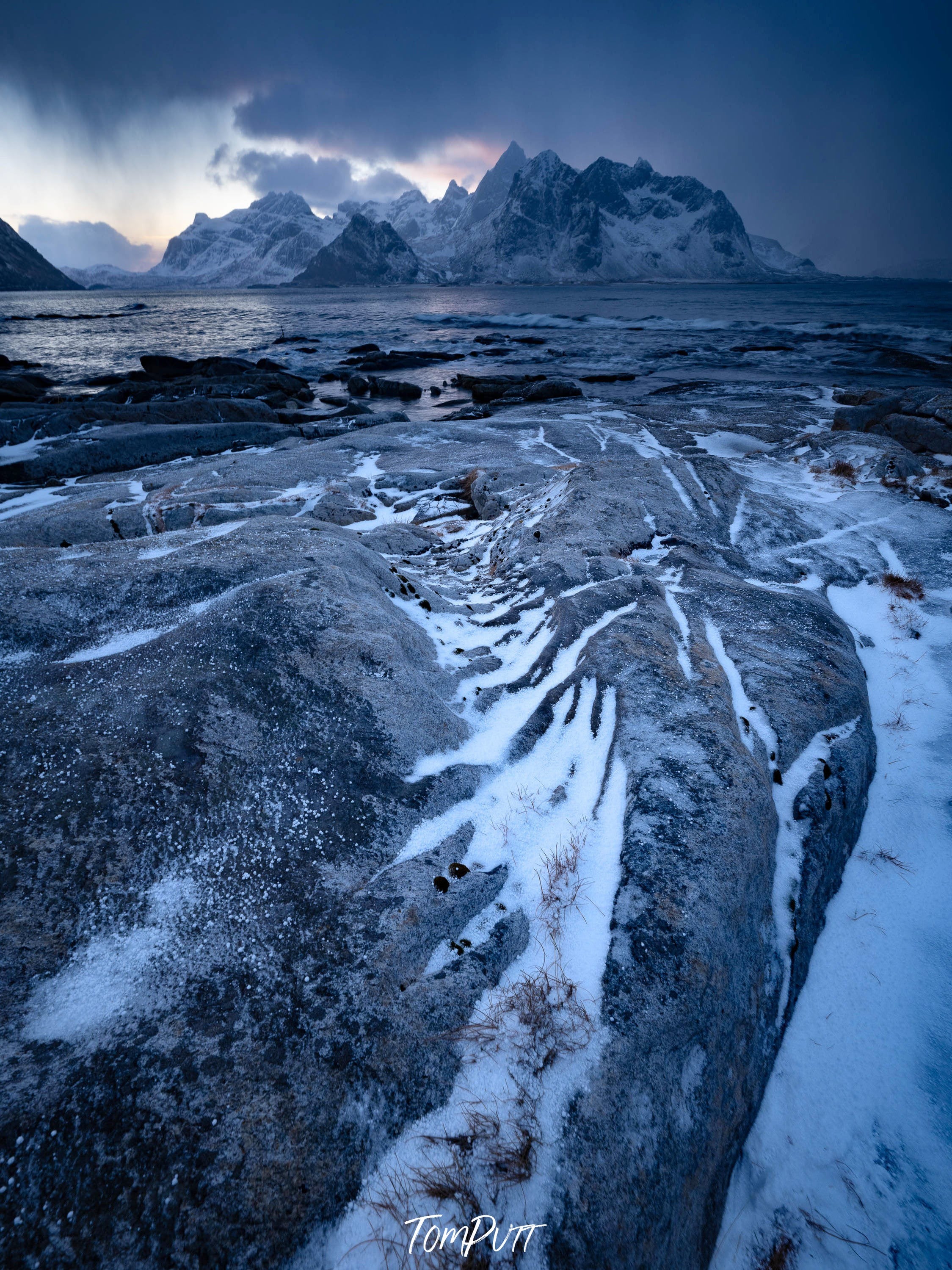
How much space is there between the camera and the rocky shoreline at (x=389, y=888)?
2939mm

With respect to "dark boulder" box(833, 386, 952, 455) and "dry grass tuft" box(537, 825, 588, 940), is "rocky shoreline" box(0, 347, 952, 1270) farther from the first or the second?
"dark boulder" box(833, 386, 952, 455)

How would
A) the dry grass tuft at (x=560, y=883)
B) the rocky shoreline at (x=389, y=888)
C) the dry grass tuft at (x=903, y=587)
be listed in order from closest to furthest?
1. the rocky shoreline at (x=389, y=888)
2. the dry grass tuft at (x=560, y=883)
3. the dry grass tuft at (x=903, y=587)

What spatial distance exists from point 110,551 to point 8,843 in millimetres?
4474

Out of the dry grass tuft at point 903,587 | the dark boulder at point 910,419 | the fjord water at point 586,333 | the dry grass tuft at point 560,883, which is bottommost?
the dry grass tuft at point 560,883

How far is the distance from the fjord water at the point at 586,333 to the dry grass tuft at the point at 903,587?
27105 mm

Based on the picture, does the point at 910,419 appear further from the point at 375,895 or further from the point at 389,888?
the point at 375,895

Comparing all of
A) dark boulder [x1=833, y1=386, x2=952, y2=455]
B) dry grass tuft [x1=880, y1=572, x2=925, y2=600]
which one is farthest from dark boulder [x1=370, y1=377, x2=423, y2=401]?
dry grass tuft [x1=880, y1=572, x2=925, y2=600]

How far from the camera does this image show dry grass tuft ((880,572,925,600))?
9.77m

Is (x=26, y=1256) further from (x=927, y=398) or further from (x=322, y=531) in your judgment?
(x=927, y=398)

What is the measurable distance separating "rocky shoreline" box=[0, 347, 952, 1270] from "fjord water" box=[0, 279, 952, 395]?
32461 mm

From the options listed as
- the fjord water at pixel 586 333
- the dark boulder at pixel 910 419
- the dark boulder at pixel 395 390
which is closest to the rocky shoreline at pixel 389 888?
the dark boulder at pixel 910 419

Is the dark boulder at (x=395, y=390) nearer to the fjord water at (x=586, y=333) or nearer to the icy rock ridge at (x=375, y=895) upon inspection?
the fjord water at (x=586, y=333)

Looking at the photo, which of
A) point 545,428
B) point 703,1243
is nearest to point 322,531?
point 703,1243

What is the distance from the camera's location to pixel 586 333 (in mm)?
64000
